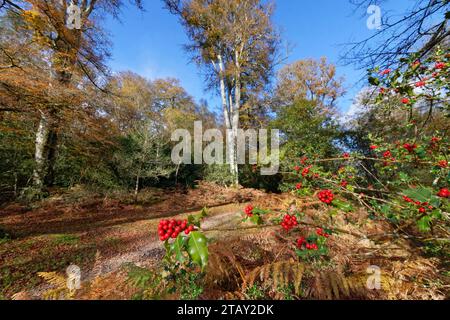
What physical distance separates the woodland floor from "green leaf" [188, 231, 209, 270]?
0.20 m

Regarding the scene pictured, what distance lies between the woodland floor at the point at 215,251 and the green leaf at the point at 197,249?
0.67 ft

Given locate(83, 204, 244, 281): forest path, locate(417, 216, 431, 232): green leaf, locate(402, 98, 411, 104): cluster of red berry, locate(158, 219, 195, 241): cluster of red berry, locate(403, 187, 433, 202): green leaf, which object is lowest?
locate(83, 204, 244, 281): forest path

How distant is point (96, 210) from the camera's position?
800 cm

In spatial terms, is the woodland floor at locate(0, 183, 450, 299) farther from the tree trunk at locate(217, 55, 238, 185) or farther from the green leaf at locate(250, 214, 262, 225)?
the tree trunk at locate(217, 55, 238, 185)

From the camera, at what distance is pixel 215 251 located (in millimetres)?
2010

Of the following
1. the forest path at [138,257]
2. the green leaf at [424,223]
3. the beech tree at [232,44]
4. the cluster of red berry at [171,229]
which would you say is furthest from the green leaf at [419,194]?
the beech tree at [232,44]

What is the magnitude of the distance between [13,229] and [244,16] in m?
13.6

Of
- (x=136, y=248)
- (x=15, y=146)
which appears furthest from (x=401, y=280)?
(x=15, y=146)

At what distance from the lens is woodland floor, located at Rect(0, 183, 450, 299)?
5.31ft

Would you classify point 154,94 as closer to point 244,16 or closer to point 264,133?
point 244,16

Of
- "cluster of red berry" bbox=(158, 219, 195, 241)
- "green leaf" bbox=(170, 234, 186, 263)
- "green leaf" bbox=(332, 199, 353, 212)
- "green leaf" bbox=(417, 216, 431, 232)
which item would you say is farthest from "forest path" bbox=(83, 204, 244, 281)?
"green leaf" bbox=(417, 216, 431, 232)

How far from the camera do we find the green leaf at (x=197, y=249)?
99cm

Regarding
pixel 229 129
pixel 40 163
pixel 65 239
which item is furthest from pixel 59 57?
pixel 229 129

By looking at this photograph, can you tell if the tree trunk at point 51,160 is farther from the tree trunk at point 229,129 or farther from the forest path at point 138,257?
the tree trunk at point 229,129
